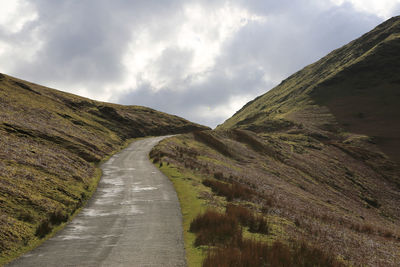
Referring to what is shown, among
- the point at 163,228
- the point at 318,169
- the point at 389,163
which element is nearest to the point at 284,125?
the point at 389,163

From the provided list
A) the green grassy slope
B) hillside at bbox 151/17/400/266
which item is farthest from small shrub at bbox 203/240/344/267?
the green grassy slope

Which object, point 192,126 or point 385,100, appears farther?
point 385,100

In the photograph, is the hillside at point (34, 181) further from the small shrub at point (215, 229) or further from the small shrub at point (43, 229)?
the small shrub at point (215, 229)

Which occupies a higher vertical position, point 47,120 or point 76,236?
point 47,120

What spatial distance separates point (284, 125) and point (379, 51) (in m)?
115

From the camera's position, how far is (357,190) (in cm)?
5634

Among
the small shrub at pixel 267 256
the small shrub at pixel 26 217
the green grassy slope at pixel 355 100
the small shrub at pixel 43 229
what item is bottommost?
the small shrub at pixel 43 229

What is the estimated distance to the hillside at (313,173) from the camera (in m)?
12.4

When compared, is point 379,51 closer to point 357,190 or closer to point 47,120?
point 357,190

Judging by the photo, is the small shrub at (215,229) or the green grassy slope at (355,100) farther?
the green grassy slope at (355,100)

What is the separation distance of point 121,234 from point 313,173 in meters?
51.1

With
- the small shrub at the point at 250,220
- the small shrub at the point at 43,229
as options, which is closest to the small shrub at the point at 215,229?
the small shrub at the point at 250,220

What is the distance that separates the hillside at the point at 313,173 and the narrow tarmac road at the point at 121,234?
3.67 ft

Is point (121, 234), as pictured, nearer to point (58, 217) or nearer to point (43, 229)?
point (43, 229)
